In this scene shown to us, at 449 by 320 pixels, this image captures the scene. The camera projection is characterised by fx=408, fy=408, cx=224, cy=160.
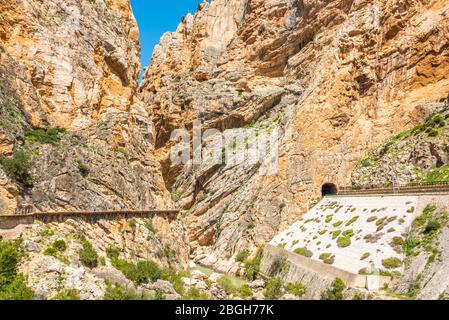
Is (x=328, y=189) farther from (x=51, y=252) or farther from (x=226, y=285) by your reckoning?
(x=51, y=252)

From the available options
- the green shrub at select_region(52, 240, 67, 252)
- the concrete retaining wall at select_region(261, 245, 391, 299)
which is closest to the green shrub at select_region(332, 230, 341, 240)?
the concrete retaining wall at select_region(261, 245, 391, 299)

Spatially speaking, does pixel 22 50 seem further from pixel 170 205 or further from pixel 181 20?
pixel 181 20

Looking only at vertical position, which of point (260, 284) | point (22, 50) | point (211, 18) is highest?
point (211, 18)

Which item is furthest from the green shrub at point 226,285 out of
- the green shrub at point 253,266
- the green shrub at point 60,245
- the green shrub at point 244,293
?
the green shrub at point 60,245

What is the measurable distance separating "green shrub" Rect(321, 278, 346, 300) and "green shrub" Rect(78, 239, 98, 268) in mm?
14468

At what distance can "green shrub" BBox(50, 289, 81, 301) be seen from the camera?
67.9 ft

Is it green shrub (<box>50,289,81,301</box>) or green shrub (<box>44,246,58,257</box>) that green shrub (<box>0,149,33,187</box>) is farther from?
green shrub (<box>50,289,81,301</box>)

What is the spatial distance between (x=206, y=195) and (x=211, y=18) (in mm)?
41360

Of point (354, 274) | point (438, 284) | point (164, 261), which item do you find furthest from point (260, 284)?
point (438, 284)

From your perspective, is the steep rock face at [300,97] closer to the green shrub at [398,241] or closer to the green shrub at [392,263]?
the green shrub at [398,241]

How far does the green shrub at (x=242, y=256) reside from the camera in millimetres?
47750

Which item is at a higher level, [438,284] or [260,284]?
[438,284]

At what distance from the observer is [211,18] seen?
282 feet

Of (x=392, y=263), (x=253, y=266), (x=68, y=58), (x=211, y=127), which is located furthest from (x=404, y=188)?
(x=211, y=127)
